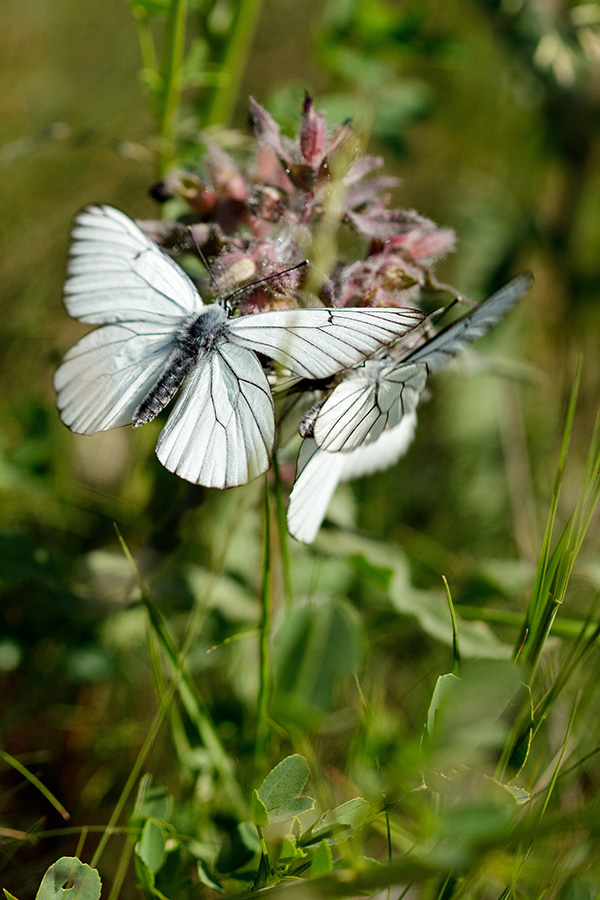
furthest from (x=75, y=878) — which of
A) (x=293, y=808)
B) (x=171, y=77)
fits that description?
(x=171, y=77)

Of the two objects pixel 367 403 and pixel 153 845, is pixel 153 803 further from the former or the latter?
pixel 367 403

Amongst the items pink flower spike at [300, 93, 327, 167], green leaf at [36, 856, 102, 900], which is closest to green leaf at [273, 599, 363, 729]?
green leaf at [36, 856, 102, 900]

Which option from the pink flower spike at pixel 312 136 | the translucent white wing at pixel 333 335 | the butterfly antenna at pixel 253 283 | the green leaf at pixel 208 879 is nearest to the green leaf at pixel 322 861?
the green leaf at pixel 208 879

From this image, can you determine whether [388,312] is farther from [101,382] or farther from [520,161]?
[520,161]

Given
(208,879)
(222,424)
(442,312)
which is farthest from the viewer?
(442,312)

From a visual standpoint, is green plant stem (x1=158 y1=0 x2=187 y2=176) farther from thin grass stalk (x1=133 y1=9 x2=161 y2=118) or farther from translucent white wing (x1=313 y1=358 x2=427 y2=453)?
translucent white wing (x1=313 y1=358 x2=427 y2=453)

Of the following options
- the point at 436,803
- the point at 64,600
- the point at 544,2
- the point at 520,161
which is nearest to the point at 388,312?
the point at 436,803
